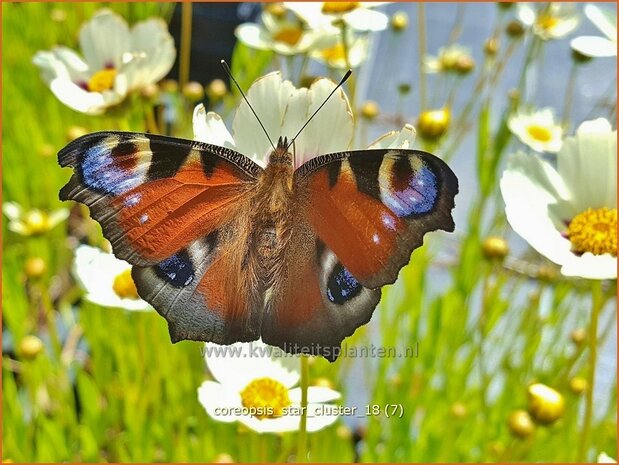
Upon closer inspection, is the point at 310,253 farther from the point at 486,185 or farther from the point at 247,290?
the point at 486,185

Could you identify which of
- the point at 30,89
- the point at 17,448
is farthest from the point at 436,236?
the point at 30,89

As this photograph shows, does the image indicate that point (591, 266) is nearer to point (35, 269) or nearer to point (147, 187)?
point (147, 187)

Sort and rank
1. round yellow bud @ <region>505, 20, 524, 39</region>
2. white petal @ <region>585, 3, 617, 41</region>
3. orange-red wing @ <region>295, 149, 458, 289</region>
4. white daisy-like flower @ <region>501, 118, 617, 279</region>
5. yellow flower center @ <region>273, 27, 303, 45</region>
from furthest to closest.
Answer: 1. round yellow bud @ <region>505, 20, 524, 39</region>
2. yellow flower center @ <region>273, 27, 303, 45</region>
3. white petal @ <region>585, 3, 617, 41</region>
4. white daisy-like flower @ <region>501, 118, 617, 279</region>
5. orange-red wing @ <region>295, 149, 458, 289</region>

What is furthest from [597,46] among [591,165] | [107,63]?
[107,63]

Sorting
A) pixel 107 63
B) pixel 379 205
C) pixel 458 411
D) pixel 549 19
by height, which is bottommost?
pixel 458 411

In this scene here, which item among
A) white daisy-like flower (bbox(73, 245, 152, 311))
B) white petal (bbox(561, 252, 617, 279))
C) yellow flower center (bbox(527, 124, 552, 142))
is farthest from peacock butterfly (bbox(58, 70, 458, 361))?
yellow flower center (bbox(527, 124, 552, 142))

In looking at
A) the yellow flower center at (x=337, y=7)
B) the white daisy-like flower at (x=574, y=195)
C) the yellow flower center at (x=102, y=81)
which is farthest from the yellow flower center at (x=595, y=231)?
the yellow flower center at (x=102, y=81)

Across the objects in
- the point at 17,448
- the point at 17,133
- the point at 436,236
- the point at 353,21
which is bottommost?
the point at 17,448

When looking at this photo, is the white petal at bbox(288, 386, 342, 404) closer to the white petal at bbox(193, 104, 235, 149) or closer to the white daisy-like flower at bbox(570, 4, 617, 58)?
the white petal at bbox(193, 104, 235, 149)
